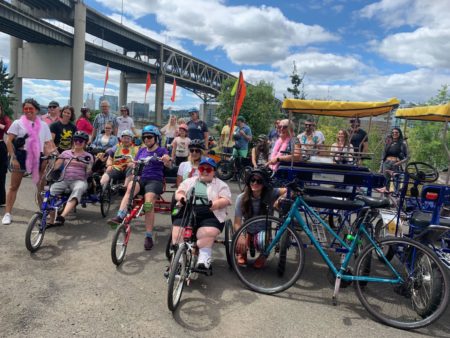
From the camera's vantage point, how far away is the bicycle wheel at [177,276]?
3.02m

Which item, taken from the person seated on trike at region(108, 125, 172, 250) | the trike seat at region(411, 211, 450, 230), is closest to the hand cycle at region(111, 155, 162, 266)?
the person seated on trike at region(108, 125, 172, 250)

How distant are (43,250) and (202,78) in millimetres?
78591

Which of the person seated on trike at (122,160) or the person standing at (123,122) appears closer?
the person seated on trike at (122,160)

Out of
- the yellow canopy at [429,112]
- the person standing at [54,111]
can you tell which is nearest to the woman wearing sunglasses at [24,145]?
the person standing at [54,111]

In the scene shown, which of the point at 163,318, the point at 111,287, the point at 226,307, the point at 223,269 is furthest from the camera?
the point at 223,269

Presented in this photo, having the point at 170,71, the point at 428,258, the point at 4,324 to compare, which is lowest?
the point at 4,324

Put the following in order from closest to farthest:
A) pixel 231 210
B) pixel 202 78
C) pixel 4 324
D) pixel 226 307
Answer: pixel 4 324, pixel 226 307, pixel 231 210, pixel 202 78

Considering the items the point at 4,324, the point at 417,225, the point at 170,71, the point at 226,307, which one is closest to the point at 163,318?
the point at 226,307

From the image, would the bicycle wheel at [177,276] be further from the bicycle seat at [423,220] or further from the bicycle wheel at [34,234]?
the bicycle seat at [423,220]

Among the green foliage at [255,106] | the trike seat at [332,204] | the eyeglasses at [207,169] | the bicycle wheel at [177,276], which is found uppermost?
the green foliage at [255,106]

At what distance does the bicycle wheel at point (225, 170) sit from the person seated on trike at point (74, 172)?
567cm

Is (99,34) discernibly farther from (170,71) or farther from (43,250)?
(43,250)

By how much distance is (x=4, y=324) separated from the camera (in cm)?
283

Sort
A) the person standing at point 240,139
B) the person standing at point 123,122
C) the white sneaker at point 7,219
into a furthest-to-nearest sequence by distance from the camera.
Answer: the person standing at point 240,139, the person standing at point 123,122, the white sneaker at point 7,219
